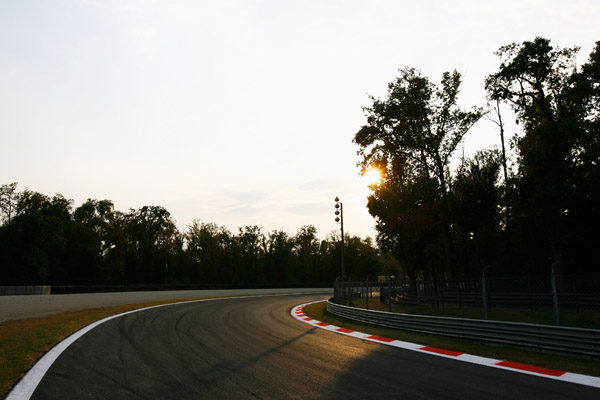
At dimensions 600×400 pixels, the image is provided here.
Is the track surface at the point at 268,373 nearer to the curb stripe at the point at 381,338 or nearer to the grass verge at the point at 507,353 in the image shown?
the curb stripe at the point at 381,338

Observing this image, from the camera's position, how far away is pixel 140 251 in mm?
67500

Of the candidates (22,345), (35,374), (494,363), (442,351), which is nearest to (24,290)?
(22,345)

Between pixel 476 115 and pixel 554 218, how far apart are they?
7857 mm

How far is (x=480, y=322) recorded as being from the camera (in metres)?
8.60

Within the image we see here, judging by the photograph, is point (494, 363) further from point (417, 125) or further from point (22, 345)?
point (417, 125)

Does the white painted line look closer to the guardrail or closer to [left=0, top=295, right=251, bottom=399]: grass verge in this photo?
[left=0, top=295, right=251, bottom=399]: grass verge

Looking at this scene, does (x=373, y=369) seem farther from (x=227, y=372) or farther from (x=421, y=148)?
(x=421, y=148)

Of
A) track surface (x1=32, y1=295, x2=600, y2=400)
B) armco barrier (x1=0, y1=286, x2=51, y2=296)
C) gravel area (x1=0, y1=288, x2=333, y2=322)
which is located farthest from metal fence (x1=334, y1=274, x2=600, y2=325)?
armco barrier (x1=0, y1=286, x2=51, y2=296)

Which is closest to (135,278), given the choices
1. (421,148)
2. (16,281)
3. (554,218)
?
(16,281)

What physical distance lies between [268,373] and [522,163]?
21.6 m

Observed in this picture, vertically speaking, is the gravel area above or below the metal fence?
below

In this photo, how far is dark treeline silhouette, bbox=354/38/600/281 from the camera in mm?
20000

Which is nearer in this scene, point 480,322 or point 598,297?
point 480,322

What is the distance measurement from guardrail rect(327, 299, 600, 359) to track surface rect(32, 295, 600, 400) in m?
2.04
